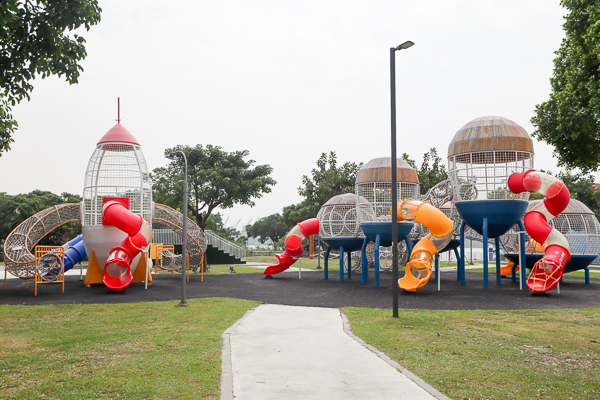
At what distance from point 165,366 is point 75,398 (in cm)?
157

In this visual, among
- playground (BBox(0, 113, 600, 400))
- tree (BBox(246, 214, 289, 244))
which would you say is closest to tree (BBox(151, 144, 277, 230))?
playground (BBox(0, 113, 600, 400))

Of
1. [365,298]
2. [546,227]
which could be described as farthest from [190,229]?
[546,227]

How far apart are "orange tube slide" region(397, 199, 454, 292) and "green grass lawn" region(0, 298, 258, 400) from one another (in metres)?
7.00

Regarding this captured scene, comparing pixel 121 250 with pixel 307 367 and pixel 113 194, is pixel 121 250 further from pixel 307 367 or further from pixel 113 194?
pixel 307 367

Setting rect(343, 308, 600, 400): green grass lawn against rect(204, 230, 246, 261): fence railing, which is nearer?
rect(343, 308, 600, 400): green grass lawn

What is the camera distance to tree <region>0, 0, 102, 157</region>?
8.69 meters

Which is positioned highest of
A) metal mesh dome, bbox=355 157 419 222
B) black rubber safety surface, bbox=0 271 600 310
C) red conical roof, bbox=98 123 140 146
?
red conical roof, bbox=98 123 140 146

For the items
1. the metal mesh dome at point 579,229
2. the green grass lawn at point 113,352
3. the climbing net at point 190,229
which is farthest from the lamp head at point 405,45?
the climbing net at point 190,229

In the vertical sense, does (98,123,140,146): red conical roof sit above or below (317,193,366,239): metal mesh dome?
above

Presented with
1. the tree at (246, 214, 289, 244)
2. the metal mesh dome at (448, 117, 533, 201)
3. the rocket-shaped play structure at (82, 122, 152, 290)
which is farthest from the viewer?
the tree at (246, 214, 289, 244)

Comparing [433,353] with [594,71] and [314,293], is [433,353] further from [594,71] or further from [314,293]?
[314,293]

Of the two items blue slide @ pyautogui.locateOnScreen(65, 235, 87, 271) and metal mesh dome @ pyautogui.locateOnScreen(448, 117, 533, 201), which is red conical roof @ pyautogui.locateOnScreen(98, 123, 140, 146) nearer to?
blue slide @ pyautogui.locateOnScreen(65, 235, 87, 271)

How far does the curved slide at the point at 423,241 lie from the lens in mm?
17250

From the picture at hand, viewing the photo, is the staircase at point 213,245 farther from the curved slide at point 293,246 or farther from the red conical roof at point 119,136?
the red conical roof at point 119,136
